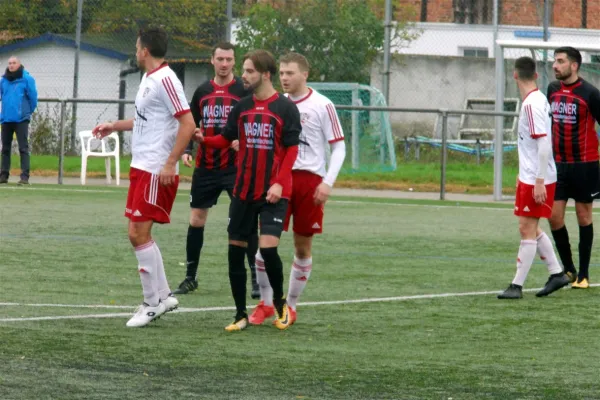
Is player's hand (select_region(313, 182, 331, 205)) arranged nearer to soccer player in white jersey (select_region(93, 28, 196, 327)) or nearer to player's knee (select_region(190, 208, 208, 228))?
soccer player in white jersey (select_region(93, 28, 196, 327))

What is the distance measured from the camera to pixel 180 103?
8578mm

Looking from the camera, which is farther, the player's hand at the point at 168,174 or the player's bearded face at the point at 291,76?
the player's bearded face at the point at 291,76

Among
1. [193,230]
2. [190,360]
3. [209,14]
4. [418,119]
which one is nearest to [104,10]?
[209,14]

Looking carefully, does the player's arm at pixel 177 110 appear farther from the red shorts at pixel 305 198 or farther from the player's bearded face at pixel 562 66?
the player's bearded face at pixel 562 66

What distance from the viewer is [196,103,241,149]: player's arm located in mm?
8500

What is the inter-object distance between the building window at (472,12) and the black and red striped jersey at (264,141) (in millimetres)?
32328

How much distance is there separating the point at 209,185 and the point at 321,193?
96.1 inches

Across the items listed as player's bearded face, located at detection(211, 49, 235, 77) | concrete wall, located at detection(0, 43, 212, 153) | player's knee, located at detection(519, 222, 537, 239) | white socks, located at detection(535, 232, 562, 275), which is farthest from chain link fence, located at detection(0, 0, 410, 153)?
player's knee, located at detection(519, 222, 537, 239)

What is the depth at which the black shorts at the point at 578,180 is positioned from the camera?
1116 cm

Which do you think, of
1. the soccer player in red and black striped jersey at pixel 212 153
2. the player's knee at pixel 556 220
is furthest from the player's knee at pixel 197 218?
the player's knee at pixel 556 220

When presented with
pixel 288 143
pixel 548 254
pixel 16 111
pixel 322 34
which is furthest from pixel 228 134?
pixel 322 34

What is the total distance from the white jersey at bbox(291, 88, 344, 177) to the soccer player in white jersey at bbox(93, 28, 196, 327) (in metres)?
0.74

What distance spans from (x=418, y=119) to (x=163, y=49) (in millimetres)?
21493

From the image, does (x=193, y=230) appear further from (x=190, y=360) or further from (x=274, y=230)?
(x=190, y=360)
